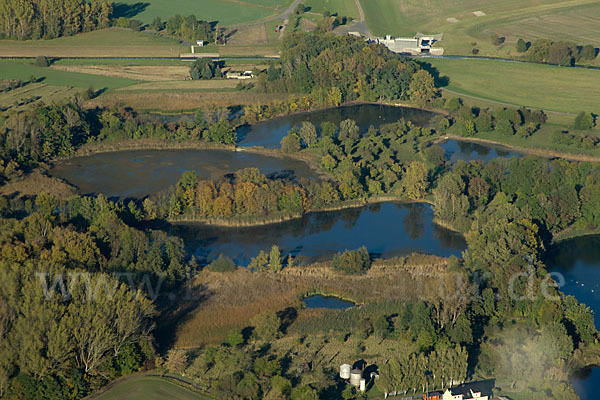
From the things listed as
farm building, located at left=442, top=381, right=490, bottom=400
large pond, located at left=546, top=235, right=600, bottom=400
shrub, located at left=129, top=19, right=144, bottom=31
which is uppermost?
shrub, located at left=129, top=19, right=144, bottom=31

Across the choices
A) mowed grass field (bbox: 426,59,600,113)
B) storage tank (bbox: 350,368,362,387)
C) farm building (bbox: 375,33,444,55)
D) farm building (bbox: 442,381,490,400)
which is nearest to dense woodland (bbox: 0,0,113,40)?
farm building (bbox: 375,33,444,55)

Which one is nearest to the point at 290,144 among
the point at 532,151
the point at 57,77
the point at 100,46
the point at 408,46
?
the point at 532,151

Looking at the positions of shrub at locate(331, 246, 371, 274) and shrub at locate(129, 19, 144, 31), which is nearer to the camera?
shrub at locate(331, 246, 371, 274)

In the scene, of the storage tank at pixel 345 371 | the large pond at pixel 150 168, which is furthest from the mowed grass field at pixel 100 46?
the storage tank at pixel 345 371

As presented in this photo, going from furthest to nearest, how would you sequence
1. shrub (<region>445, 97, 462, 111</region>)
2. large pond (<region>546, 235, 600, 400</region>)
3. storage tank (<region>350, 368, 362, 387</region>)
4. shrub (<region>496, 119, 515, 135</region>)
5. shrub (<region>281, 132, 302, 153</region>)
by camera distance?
shrub (<region>445, 97, 462, 111</region>), shrub (<region>496, 119, 515, 135</region>), shrub (<region>281, 132, 302, 153</region>), large pond (<region>546, 235, 600, 400</region>), storage tank (<region>350, 368, 362, 387</region>)

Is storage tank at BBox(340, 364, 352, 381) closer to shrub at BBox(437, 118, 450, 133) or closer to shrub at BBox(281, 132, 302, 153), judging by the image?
shrub at BBox(281, 132, 302, 153)

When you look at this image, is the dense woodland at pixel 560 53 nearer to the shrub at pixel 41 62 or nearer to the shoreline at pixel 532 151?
the shoreline at pixel 532 151

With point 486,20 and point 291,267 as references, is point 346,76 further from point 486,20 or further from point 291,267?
point 291,267

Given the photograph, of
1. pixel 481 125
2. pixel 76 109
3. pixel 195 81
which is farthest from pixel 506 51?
pixel 76 109
